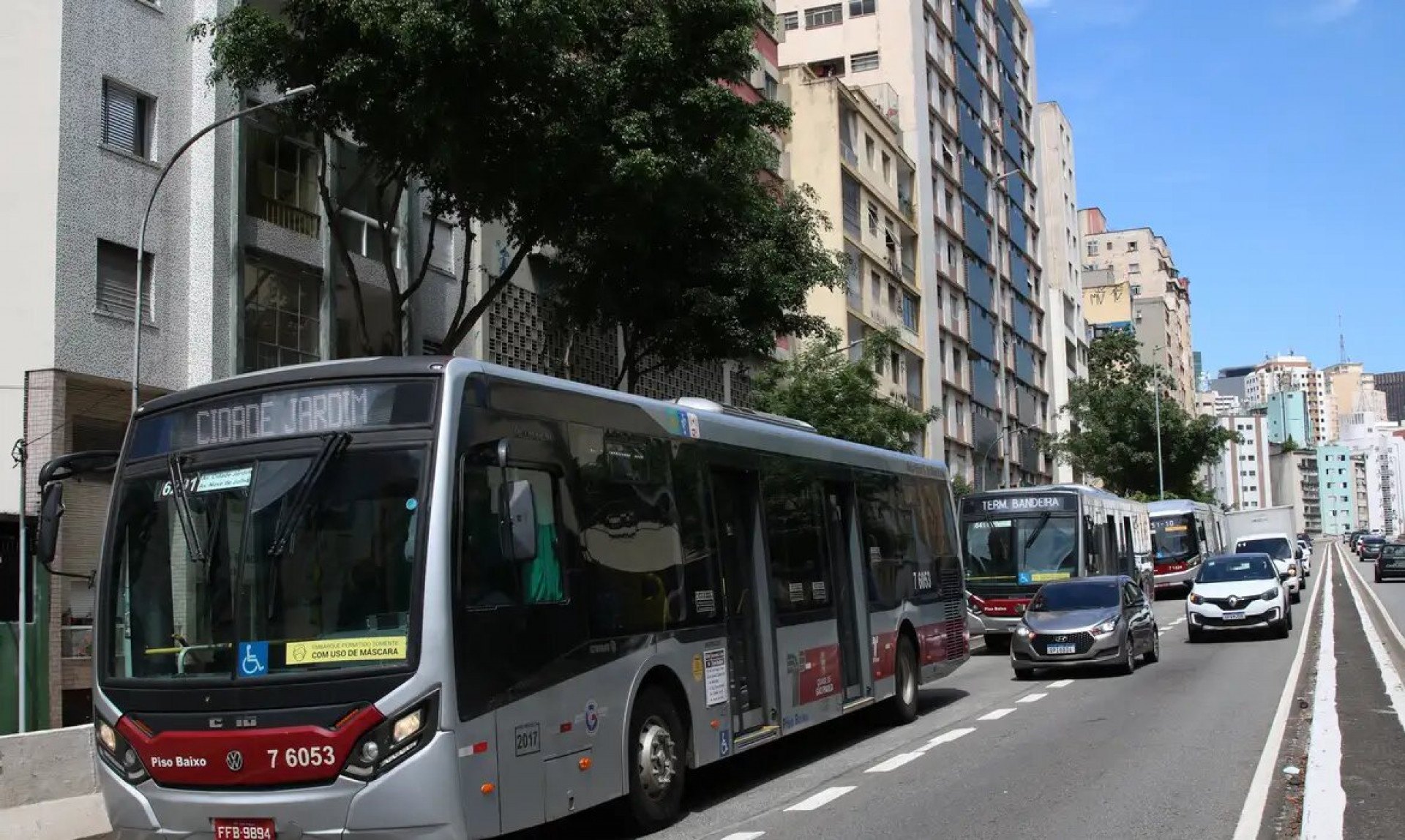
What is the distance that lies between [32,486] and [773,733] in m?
12.2

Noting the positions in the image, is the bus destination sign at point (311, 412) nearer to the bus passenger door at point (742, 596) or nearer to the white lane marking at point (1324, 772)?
the bus passenger door at point (742, 596)

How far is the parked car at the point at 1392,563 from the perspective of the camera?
59.4 meters

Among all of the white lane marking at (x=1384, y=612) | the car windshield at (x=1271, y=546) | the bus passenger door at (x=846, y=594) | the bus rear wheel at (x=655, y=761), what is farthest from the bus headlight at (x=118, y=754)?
the car windshield at (x=1271, y=546)

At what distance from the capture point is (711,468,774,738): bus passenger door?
11.4 meters

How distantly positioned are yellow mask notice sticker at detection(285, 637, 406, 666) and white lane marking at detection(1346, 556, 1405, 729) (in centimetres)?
1033

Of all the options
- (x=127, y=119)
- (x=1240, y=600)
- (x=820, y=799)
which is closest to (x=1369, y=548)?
(x=1240, y=600)

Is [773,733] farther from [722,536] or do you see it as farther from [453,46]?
[453,46]

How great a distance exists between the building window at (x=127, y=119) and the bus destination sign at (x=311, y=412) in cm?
1324

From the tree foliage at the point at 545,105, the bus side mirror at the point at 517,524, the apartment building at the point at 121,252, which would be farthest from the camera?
the apartment building at the point at 121,252

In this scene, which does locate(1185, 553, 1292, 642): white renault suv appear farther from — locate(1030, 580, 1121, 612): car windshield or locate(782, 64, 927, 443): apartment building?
locate(782, 64, 927, 443): apartment building

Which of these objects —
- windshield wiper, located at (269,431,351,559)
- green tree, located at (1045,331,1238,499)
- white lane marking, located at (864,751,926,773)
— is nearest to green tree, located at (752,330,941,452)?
white lane marking, located at (864,751,926,773)

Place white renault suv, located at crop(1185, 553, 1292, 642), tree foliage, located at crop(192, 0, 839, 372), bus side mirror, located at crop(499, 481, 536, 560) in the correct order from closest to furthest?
bus side mirror, located at crop(499, 481, 536, 560), tree foliage, located at crop(192, 0, 839, 372), white renault suv, located at crop(1185, 553, 1292, 642)

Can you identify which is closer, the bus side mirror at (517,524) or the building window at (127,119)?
the bus side mirror at (517,524)

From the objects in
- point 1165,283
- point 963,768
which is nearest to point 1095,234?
point 1165,283
